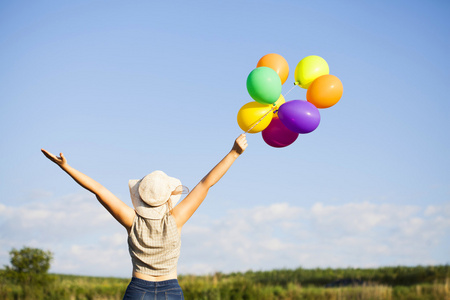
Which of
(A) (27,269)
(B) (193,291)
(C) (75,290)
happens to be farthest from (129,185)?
(A) (27,269)

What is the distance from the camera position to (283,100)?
170 inches

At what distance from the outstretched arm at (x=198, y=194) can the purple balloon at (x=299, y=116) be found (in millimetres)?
886

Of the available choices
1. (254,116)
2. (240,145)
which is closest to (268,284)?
(254,116)

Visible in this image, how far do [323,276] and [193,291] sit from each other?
738 centimetres

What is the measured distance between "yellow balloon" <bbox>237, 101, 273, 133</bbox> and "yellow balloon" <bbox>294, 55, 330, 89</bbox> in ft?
1.78

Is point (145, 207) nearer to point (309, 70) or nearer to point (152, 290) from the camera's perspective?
point (152, 290)

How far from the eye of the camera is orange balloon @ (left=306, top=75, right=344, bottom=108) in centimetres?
411

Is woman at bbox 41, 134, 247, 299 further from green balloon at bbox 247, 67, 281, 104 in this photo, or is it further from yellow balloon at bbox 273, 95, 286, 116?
yellow balloon at bbox 273, 95, 286, 116

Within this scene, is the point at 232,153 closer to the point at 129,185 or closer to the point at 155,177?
the point at 155,177

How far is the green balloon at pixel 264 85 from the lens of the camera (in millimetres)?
3900

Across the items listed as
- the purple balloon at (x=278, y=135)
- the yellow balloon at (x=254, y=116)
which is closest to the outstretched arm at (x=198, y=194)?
the yellow balloon at (x=254, y=116)

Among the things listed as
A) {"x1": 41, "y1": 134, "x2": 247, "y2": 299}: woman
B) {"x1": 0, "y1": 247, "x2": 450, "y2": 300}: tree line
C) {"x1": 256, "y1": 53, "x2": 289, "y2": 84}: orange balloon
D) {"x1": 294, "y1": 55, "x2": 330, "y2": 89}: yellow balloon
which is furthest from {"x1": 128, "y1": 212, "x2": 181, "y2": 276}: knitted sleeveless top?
{"x1": 0, "y1": 247, "x2": 450, "y2": 300}: tree line

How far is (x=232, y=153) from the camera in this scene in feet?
10.6

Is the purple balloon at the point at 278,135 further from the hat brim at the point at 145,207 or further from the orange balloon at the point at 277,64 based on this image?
the hat brim at the point at 145,207
